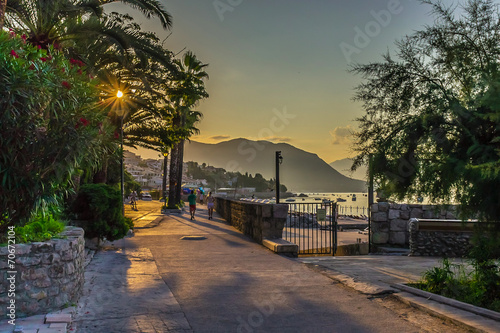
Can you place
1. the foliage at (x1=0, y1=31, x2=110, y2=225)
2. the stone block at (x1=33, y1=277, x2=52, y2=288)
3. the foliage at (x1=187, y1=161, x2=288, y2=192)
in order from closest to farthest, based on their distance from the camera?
the stone block at (x1=33, y1=277, x2=52, y2=288)
the foliage at (x1=0, y1=31, x2=110, y2=225)
the foliage at (x1=187, y1=161, x2=288, y2=192)

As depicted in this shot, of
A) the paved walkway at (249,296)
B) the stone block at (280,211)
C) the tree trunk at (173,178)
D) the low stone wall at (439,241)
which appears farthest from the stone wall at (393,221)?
the tree trunk at (173,178)

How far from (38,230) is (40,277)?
A: 111 centimetres

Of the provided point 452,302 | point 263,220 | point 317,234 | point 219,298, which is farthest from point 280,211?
point 452,302

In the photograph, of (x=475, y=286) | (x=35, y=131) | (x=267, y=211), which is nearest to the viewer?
(x=35, y=131)

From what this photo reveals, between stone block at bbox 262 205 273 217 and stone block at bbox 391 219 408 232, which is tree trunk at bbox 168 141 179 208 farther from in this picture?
stone block at bbox 391 219 408 232

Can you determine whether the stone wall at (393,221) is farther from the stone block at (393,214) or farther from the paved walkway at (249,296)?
the paved walkway at (249,296)

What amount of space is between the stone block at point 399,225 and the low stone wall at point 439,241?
8.30ft

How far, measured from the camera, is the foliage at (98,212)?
1103 cm

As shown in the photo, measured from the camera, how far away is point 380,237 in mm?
14883

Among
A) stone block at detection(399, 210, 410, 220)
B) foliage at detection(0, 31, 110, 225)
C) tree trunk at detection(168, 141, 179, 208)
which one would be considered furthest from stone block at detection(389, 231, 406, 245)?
tree trunk at detection(168, 141, 179, 208)

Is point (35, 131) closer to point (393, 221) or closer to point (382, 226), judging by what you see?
point (382, 226)

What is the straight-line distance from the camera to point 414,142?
7250mm

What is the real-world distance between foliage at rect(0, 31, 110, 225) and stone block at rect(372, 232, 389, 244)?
10831mm

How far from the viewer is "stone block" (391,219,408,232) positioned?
14922mm
